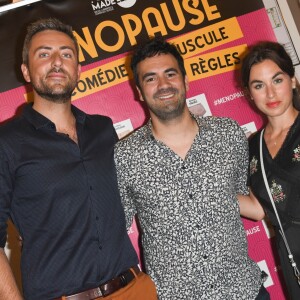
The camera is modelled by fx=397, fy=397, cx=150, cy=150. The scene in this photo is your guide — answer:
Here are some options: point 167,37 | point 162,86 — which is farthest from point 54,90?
point 167,37

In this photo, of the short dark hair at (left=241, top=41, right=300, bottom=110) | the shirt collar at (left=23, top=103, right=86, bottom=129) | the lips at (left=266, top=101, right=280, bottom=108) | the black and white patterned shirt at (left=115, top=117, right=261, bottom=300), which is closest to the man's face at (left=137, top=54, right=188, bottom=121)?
the black and white patterned shirt at (left=115, top=117, right=261, bottom=300)

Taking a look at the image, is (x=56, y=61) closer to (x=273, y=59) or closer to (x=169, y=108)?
(x=169, y=108)

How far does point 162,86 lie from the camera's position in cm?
221

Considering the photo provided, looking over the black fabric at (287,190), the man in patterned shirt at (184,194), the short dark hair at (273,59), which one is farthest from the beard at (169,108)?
the black fabric at (287,190)

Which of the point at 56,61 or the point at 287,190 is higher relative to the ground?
the point at 56,61

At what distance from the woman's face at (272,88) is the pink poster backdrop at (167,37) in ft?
1.96

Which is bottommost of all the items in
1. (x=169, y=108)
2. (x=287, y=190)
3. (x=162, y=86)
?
(x=287, y=190)

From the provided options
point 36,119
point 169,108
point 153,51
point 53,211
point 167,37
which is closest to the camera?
point 53,211

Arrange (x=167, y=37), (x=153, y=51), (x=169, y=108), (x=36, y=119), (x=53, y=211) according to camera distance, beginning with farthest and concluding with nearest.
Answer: (x=167, y=37) → (x=153, y=51) → (x=169, y=108) → (x=36, y=119) → (x=53, y=211)

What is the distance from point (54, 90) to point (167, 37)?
3.60 ft

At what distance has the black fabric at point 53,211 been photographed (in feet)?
6.02

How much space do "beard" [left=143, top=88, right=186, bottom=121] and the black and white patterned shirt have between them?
0.46 feet

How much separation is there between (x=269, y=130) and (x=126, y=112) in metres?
0.97

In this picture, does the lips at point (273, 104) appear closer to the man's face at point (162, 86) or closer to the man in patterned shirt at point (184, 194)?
the man in patterned shirt at point (184, 194)
